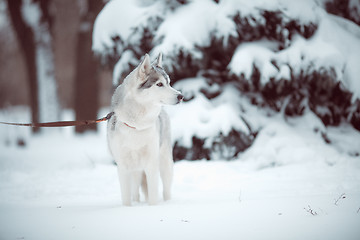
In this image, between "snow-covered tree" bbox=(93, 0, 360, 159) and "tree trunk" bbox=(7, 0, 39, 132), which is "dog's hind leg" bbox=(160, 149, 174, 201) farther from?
"tree trunk" bbox=(7, 0, 39, 132)

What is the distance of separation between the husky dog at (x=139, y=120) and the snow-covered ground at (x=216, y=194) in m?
0.45

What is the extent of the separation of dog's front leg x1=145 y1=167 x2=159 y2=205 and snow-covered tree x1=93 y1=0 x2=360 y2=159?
250 cm

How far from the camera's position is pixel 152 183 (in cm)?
362

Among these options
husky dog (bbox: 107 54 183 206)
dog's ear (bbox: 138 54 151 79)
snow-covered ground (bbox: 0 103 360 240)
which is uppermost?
dog's ear (bbox: 138 54 151 79)

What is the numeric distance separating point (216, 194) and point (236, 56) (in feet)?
9.41

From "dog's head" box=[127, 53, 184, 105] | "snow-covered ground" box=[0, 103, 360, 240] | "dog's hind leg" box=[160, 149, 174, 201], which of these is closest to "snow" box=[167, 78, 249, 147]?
"snow-covered ground" box=[0, 103, 360, 240]

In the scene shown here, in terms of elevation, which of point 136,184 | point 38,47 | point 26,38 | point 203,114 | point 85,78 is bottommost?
point 136,184

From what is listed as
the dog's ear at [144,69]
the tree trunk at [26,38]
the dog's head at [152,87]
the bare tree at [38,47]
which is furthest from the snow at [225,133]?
the tree trunk at [26,38]

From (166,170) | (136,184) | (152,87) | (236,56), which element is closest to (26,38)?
(236,56)

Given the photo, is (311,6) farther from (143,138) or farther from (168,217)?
(168,217)

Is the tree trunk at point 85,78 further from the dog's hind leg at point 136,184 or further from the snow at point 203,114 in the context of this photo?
the dog's hind leg at point 136,184

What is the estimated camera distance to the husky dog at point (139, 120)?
Result: 3270mm

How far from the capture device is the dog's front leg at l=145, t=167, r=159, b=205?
357cm

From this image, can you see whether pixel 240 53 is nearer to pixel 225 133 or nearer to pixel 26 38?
pixel 225 133
